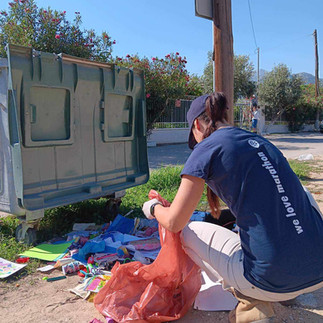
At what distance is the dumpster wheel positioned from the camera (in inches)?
149

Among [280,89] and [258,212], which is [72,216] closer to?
[258,212]

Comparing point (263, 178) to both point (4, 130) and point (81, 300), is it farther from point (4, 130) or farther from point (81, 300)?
point (4, 130)

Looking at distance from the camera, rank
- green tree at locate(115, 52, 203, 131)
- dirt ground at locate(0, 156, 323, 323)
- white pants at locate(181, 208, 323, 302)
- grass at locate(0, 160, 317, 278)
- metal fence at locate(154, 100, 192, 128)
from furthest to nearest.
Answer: metal fence at locate(154, 100, 192, 128) → green tree at locate(115, 52, 203, 131) → grass at locate(0, 160, 317, 278) → dirt ground at locate(0, 156, 323, 323) → white pants at locate(181, 208, 323, 302)

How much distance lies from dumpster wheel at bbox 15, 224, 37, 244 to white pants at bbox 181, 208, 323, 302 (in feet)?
6.94

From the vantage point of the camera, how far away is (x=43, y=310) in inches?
105

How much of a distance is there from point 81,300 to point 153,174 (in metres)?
4.22

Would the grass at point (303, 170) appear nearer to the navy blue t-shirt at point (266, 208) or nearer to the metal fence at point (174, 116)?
the navy blue t-shirt at point (266, 208)

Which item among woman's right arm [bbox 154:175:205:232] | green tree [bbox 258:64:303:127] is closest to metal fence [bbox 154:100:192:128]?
green tree [bbox 258:64:303:127]

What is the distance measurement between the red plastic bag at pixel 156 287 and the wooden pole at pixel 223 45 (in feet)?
8.25

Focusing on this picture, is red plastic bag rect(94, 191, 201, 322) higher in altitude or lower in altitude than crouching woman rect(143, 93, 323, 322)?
lower

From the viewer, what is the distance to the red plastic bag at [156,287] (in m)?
2.40

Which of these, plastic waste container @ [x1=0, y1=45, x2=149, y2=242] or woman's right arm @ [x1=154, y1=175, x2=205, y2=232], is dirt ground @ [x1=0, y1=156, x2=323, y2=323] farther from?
woman's right arm @ [x1=154, y1=175, x2=205, y2=232]

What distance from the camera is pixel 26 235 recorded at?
377 cm

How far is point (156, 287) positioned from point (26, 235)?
194 centimetres
